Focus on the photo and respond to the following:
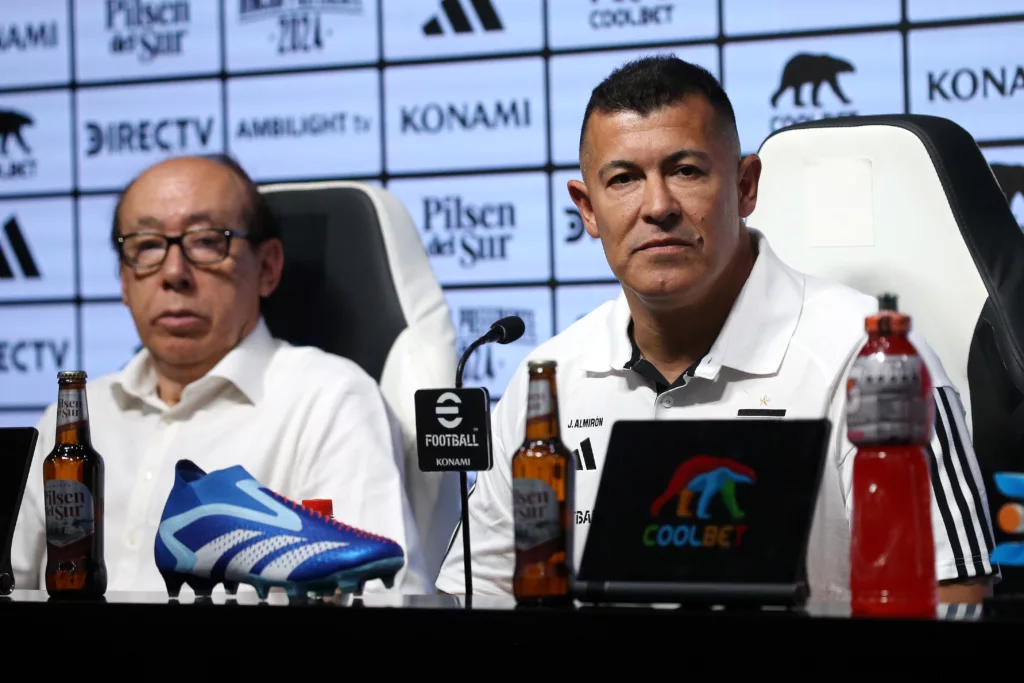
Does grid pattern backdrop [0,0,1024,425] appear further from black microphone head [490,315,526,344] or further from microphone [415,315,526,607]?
microphone [415,315,526,607]

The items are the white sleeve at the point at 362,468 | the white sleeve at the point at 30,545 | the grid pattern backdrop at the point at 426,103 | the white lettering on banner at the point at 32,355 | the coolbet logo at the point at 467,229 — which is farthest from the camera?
the white lettering on banner at the point at 32,355

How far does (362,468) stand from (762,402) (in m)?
0.70

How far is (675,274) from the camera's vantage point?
Result: 1682 mm

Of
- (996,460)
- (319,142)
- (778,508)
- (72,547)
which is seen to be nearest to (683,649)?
(778,508)

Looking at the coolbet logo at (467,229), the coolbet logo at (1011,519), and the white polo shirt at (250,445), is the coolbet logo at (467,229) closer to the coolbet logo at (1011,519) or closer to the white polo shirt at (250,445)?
the white polo shirt at (250,445)

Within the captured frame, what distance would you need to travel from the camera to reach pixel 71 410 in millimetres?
1352

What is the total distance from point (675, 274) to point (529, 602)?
69 cm

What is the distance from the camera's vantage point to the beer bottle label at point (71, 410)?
4.41 ft

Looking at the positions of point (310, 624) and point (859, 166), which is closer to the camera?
point (310, 624)

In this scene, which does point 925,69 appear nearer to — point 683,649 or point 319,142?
point 319,142

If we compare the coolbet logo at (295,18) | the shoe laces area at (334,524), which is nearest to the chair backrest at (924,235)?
the shoe laces area at (334,524)

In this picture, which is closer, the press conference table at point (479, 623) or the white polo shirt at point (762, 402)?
the press conference table at point (479, 623)

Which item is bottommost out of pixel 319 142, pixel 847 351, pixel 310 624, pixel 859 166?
pixel 310 624

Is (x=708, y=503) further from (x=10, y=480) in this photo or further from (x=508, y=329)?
(x=10, y=480)
